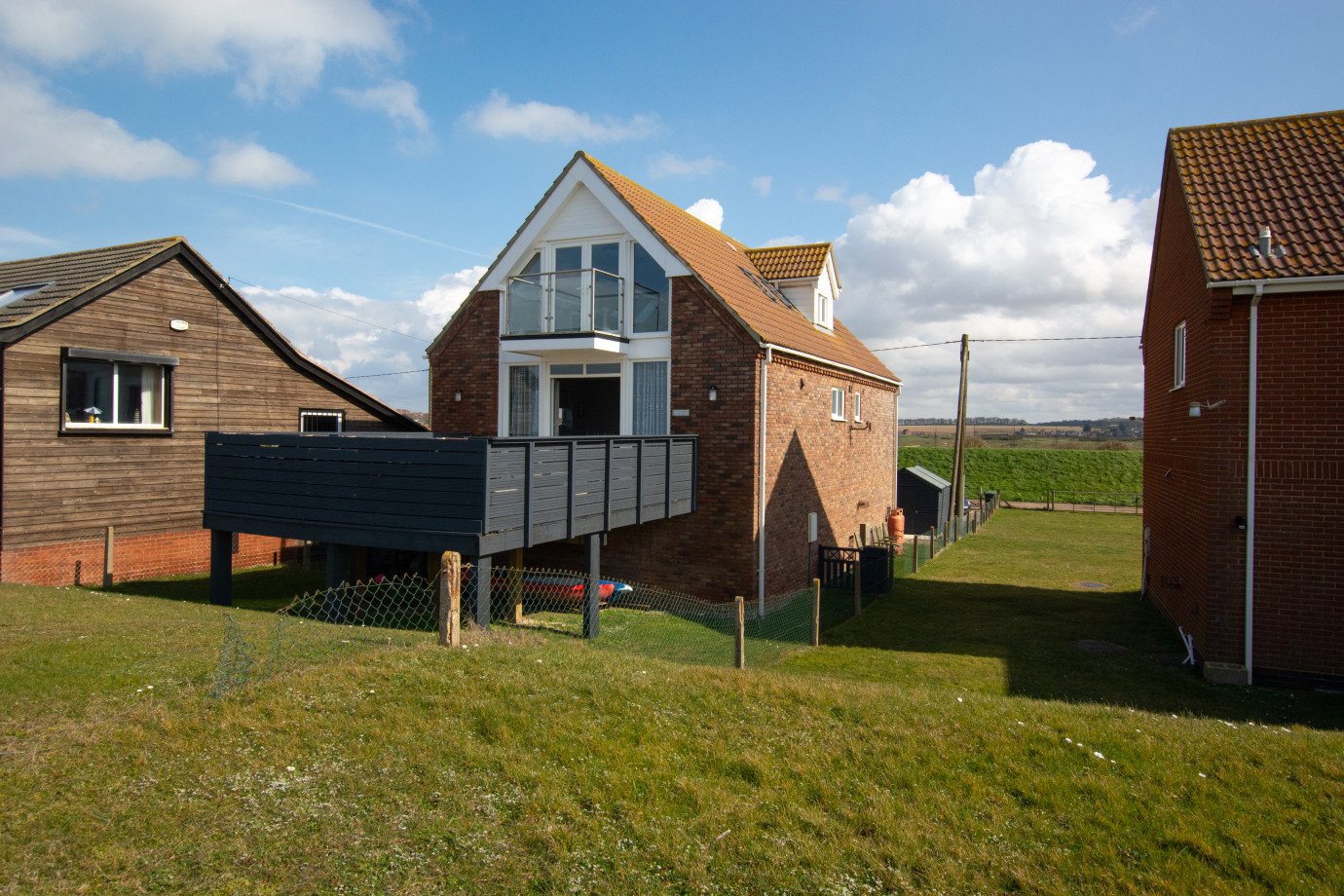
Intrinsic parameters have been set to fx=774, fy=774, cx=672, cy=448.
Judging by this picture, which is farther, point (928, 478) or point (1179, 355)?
point (928, 478)

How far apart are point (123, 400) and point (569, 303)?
8.96m

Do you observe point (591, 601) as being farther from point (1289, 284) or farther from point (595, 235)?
point (1289, 284)

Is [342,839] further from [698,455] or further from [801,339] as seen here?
[801,339]

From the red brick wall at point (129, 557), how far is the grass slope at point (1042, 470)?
34.7 metres

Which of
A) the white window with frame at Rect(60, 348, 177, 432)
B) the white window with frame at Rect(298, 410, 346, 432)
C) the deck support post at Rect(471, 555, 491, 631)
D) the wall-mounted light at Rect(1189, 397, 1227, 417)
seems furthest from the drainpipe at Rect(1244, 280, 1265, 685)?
the white window with frame at Rect(60, 348, 177, 432)

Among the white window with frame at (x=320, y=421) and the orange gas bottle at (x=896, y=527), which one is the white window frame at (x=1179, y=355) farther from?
the white window with frame at (x=320, y=421)

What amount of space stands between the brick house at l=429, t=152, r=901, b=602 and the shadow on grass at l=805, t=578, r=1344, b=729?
2553 mm

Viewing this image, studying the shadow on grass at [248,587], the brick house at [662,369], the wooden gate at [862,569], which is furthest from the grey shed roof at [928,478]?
the shadow on grass at [248,587]

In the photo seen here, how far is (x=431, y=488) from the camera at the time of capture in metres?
10.2

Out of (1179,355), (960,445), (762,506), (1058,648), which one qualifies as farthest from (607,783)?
(960,445)

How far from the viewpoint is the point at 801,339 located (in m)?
16.9

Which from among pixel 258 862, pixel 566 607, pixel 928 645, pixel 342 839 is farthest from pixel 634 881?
pixel 566 607

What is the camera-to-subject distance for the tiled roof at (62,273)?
46.4ft

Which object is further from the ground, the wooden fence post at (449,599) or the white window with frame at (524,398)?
the white window with frame at (524,398)
